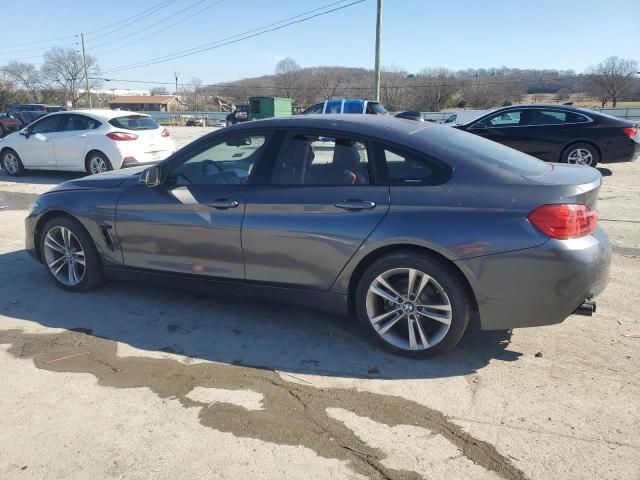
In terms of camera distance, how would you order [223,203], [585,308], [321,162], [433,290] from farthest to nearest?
[223,203]
[321,162]
[433,290]
[585,308]

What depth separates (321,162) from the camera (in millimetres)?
3809

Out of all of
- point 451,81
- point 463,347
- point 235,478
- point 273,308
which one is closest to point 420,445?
point 235,478

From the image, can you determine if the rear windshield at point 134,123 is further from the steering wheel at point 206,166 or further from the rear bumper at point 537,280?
the rear bumper at point 537,280

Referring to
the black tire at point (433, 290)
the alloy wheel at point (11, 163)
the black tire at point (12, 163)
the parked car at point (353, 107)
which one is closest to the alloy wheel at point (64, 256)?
the black tire at point (433, 290)

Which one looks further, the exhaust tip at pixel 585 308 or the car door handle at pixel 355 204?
the car door handle at pixel 355 204

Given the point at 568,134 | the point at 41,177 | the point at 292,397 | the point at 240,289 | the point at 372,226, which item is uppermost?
the point at 568,134

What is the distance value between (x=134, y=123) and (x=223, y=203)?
27.2 ft

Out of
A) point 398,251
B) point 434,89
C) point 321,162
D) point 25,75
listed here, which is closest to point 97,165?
point 321,162

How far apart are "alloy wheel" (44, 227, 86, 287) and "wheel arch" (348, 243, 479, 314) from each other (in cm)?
259

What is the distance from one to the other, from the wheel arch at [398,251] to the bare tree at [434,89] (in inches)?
2347

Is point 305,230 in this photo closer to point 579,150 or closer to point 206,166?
Answer: point 206,166

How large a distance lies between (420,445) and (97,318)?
2888 millimetres

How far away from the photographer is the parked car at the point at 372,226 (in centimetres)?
319

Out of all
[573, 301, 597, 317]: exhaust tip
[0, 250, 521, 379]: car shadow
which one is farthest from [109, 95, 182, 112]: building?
[573, 301, 597, 317]: exhaust tip
